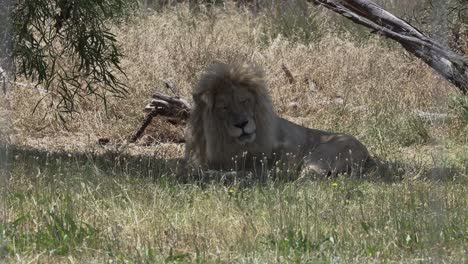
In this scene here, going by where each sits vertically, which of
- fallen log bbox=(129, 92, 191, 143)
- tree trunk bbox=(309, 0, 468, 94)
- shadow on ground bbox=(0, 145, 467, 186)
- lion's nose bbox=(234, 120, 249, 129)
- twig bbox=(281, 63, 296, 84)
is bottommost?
shadow on ground bbox=(0, 145, 467, 186)

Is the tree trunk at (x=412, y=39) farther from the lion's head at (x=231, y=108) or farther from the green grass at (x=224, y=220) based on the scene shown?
the green grass at (x=224, y=220)

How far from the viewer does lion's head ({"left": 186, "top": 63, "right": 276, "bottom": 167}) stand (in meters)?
7.99

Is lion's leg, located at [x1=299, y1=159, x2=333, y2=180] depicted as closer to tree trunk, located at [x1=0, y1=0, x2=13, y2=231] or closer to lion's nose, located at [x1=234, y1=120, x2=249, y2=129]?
lion's nose, located at [x1=234, y1=120, x2=249, y2=129]

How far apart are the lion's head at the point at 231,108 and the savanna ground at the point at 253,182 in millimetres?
506

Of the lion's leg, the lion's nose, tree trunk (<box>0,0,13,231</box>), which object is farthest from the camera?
the lion's leg

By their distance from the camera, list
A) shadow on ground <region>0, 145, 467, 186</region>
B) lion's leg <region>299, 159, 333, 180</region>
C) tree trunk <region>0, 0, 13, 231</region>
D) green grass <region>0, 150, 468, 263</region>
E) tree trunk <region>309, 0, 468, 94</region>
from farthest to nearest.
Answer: tree trunk <region>309, 0, 468, 94</region>
lion's leg <region>299, 159, 333, 180</region>
shadow on ground <region>0, 145, 467, 186</region>
tree trunk <region>0, 0, 13, 231</region>
green grass <region>0, 150, 468, 263</region>

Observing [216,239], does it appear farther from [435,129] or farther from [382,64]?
[382,64]

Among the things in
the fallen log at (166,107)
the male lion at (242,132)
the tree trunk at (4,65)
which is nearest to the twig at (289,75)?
the fallen log at (166,107)

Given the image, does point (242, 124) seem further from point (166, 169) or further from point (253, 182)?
point (253, 182)

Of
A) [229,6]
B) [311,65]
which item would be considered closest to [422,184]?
[311,65]

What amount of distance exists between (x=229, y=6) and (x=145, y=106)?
687cm

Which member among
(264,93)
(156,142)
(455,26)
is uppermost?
(455,26)

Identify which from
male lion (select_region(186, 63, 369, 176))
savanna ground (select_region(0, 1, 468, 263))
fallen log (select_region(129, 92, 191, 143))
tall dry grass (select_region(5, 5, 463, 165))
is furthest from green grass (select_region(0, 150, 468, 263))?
fallen log (select_region(129, 92, 191, 143))

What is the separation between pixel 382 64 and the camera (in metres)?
12.1
